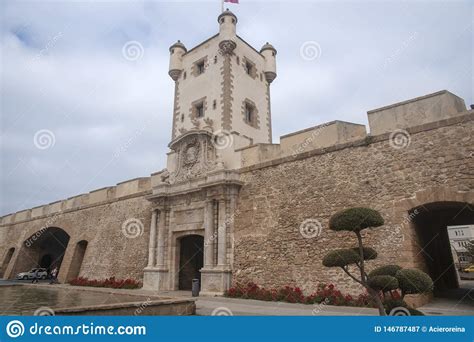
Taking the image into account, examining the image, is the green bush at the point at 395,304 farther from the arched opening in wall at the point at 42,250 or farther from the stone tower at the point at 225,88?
the arched opening in wall at the point at 42,250

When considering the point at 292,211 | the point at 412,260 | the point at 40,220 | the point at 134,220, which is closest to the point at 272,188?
the point at 292,211

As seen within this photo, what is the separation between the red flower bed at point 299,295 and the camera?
996 cm

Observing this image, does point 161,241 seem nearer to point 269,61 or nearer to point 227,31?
point 227,31

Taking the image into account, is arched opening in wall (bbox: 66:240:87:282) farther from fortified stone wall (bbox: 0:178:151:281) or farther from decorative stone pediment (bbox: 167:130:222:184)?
decorative stone pediment (bbox: 167:130:222:184)

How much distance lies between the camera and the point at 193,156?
16.7 meters

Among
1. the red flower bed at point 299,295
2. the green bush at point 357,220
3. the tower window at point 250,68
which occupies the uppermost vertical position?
the tower window at point 250,68

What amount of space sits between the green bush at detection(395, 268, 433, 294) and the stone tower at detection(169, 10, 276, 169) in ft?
32.8

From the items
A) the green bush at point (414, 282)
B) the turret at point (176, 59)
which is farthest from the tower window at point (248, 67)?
the green bush at point (414, 282)

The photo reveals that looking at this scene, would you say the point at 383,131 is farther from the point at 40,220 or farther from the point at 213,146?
the point at 40,220

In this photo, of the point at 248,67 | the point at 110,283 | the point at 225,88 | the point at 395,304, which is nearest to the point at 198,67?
the point at 248,67

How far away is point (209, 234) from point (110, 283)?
7.82m

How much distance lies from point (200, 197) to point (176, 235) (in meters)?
2.48

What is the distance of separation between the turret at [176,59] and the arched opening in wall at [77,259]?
520 inches

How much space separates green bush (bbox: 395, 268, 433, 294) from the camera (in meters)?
5.80
